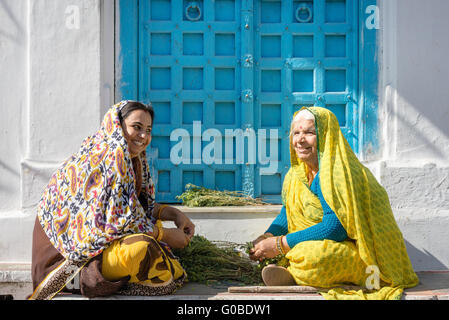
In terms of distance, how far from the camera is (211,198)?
13.3 feet

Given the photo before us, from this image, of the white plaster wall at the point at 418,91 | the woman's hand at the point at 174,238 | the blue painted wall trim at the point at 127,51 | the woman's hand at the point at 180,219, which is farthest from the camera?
the blue painted wall trim at the point at 127,51

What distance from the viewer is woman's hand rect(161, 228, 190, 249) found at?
9.73 ft

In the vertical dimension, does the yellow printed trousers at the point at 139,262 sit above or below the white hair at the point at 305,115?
below

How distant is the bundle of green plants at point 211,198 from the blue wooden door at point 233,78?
0.10 metres

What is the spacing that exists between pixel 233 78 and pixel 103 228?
216 cm

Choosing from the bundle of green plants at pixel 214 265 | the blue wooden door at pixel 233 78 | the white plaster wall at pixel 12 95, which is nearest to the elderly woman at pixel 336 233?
the bundle of green plants at pixel 214 265

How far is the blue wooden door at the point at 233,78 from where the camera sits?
4262mm

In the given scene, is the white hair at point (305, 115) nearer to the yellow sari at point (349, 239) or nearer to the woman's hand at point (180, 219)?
the yellow sari at point (349, 239)

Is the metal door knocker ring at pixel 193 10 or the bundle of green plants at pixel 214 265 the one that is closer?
the bundle of green plants at pixel 214 265

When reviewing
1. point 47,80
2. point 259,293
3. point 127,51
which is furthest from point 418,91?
point 47,80

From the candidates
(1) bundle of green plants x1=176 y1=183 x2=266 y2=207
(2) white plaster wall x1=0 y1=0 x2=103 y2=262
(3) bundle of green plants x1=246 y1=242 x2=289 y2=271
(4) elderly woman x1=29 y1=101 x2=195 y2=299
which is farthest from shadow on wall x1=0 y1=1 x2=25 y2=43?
(3) bundle of green plants x1=246 y1=242 x2=289 y2=271

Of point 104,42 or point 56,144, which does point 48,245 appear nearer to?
point 56,144

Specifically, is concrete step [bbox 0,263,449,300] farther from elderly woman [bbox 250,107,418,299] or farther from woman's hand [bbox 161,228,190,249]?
woman's hand [bbox 161,228,190,249]
